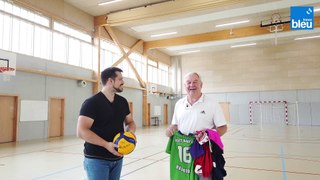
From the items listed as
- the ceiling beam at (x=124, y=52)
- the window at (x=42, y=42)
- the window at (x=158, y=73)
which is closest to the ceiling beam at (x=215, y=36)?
the ceiling beam at (x=124, y=52)

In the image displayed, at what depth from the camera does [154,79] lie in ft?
88.9

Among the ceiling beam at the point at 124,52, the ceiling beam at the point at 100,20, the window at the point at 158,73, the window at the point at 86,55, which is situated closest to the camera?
the window at the point at 86,55

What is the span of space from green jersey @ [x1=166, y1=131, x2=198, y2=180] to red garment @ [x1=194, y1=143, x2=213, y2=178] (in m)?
0.12

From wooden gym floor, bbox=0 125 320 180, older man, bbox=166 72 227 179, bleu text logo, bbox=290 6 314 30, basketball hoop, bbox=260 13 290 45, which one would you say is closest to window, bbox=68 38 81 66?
wooden gym floor, bbox=0 125 320 180

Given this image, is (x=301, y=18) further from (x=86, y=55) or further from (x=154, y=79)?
(x=154, y=79)

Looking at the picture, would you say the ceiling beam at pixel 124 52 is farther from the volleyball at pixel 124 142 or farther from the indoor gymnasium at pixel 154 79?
the volleyball at pixel 124 142

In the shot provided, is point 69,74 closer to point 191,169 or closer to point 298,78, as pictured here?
point 191,169

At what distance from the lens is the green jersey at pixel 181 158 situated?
3.04m

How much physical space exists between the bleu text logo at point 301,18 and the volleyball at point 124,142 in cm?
1079

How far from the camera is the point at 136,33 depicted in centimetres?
2177

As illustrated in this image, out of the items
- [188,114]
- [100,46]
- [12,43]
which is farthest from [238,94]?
[188,114]

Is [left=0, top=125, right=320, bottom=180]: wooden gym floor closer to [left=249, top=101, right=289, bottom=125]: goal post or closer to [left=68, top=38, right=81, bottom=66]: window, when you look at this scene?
[left=68, top=38, right=81, bottom=66]: window

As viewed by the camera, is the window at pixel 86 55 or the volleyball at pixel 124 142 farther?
the window at pixel 86 55

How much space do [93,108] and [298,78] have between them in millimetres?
26363
